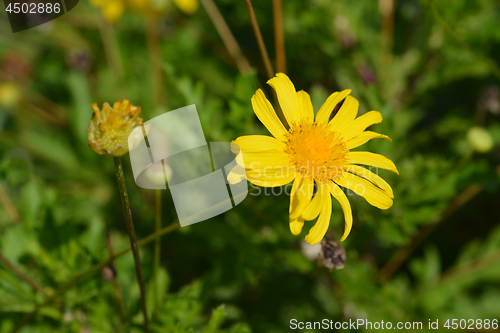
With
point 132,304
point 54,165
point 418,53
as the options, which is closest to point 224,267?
point 132,304

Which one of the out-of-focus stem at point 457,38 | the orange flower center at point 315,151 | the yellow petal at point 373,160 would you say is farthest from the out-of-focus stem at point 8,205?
the out-of-focus stem at point 457,38

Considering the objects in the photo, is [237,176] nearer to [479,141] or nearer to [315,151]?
[315,151]

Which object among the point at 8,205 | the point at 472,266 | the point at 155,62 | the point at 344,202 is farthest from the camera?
the point at 155,62

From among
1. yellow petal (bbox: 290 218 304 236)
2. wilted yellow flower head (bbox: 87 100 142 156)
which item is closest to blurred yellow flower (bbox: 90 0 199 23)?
wilted yellow flower head (bbox: 87 100 142 156)

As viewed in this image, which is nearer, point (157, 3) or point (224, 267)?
point (224, 267)

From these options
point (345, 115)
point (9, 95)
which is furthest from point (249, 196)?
point (9, 95)

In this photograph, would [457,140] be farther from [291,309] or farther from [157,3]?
[157,3]

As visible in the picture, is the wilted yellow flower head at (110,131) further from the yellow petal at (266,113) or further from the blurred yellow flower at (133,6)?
the blurred yellow flower at (133,6)
